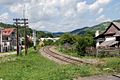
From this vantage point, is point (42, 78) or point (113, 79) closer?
point (113, 79)

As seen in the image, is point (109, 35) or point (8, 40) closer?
point (109, 35)

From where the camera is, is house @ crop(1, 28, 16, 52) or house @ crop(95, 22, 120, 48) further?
house @ crop(1, 28, 16, 52)

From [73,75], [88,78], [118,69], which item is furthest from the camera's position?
[118,69]

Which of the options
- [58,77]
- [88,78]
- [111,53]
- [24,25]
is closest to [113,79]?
[88,78]

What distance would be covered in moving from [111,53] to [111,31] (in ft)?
98.3

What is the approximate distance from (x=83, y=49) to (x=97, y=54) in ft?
19.3

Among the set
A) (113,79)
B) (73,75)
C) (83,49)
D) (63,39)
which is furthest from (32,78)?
(63,39)

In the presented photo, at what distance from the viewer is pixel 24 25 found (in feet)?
234

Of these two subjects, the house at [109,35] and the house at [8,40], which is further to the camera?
the house at [8,40]

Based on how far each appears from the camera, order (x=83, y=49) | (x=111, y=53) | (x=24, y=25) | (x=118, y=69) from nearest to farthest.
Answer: (x=118, y=69) → (x=111, y=53) → (x=83, y=49) → (x=24, y=25)

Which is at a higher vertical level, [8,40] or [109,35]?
[109,35]

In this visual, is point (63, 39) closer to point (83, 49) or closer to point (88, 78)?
point (83, 49)

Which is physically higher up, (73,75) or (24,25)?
(24,25)

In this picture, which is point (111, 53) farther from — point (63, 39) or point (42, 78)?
point (63, 39)
